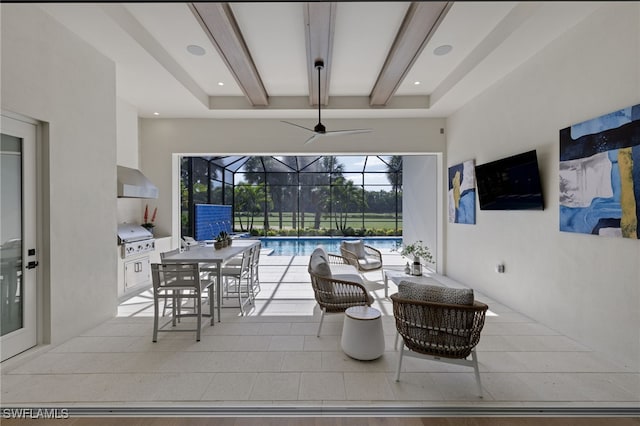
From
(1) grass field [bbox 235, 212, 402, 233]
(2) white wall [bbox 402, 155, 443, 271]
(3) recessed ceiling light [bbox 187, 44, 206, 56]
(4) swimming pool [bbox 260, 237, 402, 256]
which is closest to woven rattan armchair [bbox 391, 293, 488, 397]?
(3) recessed ceiling light [bbox 187, 44, 206, 56]

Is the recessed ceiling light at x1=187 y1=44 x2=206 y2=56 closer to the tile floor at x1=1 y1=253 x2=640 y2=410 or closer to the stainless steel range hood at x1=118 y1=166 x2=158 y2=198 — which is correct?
the stainless steel range hood at x1=118 y1=166 x2=158 y2=198

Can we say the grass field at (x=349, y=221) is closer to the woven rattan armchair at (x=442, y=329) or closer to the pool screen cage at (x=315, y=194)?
the pool screen cage at (x=315, y=194)

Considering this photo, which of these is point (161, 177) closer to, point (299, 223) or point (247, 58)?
point (247, 58)

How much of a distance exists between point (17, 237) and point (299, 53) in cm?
363

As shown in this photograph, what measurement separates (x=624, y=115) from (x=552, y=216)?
1.19 meters

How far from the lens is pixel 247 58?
12.5 ft

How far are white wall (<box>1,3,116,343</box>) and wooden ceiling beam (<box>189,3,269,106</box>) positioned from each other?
4.44ft

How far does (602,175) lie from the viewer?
8.62 feet

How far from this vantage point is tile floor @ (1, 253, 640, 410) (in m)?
2.14

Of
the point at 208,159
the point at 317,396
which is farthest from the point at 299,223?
the point at 317,396

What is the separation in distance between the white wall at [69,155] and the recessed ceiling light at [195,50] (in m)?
0.98

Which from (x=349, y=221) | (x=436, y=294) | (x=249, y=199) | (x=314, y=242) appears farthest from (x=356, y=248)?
(x=249, y=199)

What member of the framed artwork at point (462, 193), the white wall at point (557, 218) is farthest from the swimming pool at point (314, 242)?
the white wall at point (557, 218)

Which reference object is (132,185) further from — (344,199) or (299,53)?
(344,199)
